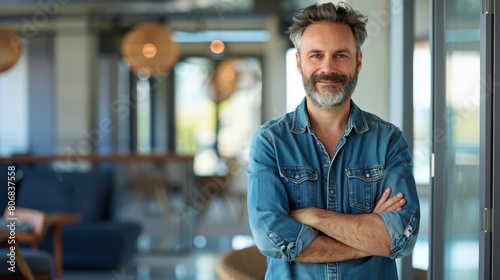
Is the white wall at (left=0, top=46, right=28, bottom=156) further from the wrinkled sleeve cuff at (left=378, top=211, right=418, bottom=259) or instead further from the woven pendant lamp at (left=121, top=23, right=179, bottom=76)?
the wrinkled sleeve cuff at (left=378, top=211, right=418, bottom=259)

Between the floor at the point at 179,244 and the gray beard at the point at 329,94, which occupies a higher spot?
the gray beard at the point at 329,94

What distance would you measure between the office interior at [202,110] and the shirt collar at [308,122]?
1.07 feet

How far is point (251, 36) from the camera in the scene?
15.3m

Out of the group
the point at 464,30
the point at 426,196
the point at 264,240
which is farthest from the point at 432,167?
the point at 264,240

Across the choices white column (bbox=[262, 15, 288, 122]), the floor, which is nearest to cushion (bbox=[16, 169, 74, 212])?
the floor

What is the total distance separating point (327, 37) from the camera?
5.81 feet

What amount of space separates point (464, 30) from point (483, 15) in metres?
0.27

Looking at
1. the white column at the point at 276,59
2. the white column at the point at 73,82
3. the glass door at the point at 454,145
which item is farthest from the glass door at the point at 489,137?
the white column at the point at 73,82

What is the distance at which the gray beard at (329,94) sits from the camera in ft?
5.77

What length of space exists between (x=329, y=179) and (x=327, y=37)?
0.34 m

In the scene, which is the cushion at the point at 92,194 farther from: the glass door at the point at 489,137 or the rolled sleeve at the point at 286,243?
the rolled sleeve at the point at 286,243

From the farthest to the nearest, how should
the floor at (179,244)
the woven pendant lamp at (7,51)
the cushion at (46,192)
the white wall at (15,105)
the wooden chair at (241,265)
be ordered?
1. the white wall at (15,105)
2. the cushion at (46,192)
3. the floor at (179,244)
4. the woven pendant lamp at (7,51)
5. the wooden chair at (241,265)

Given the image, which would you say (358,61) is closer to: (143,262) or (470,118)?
(470,118)

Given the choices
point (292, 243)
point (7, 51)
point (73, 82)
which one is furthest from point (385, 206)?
point (73, 82)
